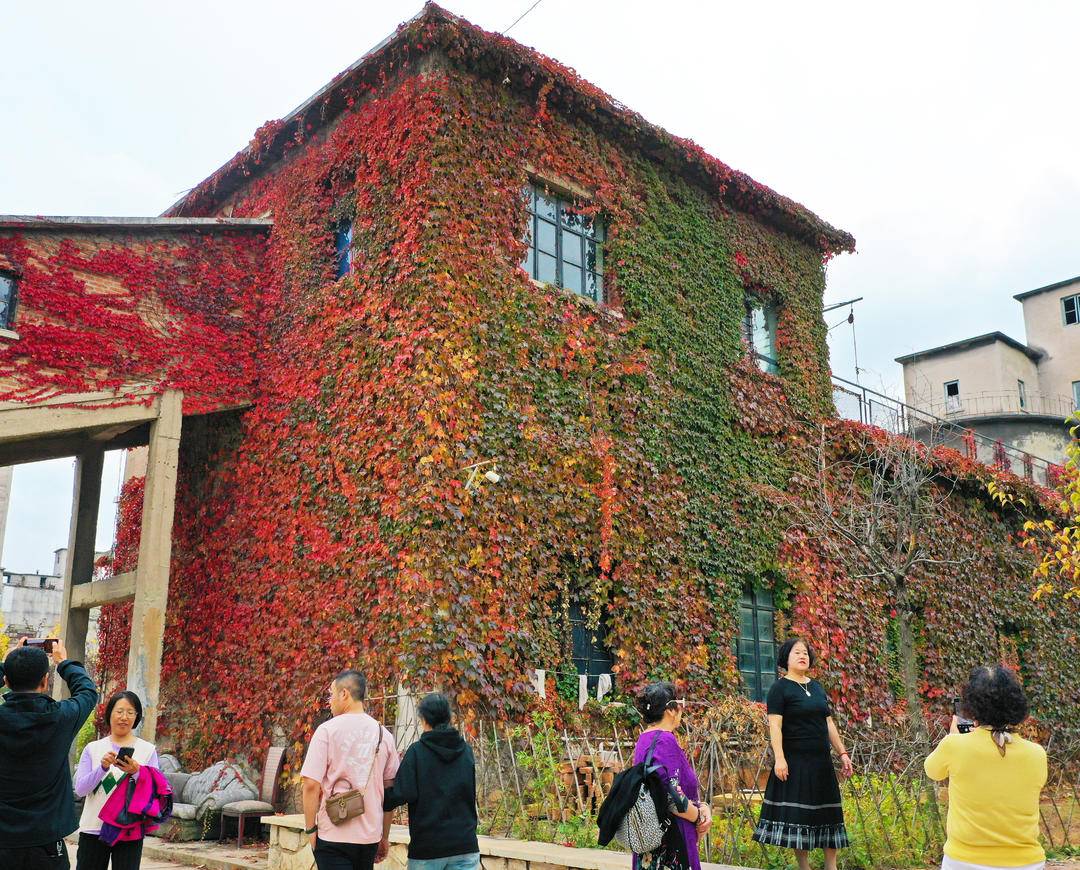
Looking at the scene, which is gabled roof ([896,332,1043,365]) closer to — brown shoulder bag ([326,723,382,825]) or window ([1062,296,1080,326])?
window ([1062,296,1080,326])

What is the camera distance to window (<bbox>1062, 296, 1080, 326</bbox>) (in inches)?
1384

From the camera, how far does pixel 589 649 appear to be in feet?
37.6

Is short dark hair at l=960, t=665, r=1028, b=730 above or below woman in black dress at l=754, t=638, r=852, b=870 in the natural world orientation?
above

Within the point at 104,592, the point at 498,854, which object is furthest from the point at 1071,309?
the point at 498,854

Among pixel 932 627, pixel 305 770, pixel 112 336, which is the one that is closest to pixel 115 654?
pixel 112 336

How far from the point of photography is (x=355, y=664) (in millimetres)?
10234

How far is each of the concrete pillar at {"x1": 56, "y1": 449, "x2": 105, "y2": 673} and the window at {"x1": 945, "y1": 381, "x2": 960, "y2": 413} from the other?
2843cm

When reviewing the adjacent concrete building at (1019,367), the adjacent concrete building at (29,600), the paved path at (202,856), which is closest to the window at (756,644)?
the paved path at (202,856)

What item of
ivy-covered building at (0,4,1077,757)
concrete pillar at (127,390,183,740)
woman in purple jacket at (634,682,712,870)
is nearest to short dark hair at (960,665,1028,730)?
woman in purple jacket at (634,682,712,870)

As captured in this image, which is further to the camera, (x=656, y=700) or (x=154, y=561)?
(x=154, y=561)

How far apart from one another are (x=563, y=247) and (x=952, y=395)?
84.5 feet

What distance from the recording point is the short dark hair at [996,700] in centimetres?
390

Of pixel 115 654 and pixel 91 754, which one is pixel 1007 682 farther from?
pixel 115 654

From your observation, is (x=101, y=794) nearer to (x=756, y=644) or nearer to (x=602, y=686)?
(x=602, y=686)
